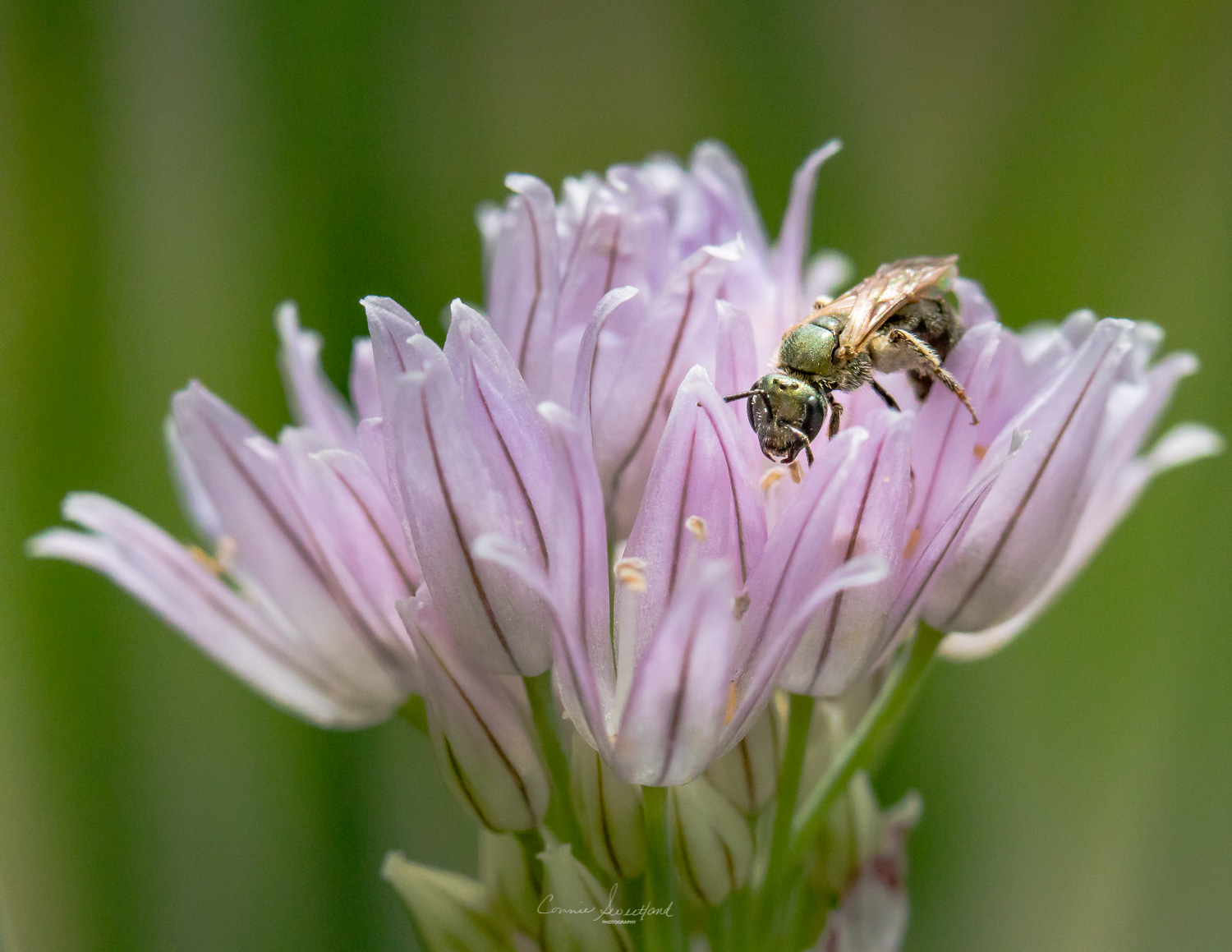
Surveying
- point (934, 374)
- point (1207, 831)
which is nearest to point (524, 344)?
point (934, 374)

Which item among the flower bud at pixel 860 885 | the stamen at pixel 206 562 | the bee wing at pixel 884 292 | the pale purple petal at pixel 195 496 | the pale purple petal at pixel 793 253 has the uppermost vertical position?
the pale purple petal at pixel 793 253

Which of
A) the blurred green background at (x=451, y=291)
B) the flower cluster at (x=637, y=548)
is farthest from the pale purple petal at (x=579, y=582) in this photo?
the blurred green background at (x=451, y=291)

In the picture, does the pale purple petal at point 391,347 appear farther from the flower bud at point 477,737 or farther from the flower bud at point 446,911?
the flower bud at point 446,911

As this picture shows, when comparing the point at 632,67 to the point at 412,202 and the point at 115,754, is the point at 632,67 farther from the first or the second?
the point at 115,754

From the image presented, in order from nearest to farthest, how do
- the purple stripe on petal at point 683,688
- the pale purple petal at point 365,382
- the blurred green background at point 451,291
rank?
the purple stripe on petal at point 683,688 < the pale purple petal at point 365,382 < the blurred green background at point 451,291

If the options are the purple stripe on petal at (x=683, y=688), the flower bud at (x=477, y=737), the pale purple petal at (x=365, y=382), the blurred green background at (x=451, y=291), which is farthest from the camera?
the blurred green background at (x=451, y=291)

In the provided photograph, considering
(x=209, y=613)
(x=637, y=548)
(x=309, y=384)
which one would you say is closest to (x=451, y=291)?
(x=309, y=384)
